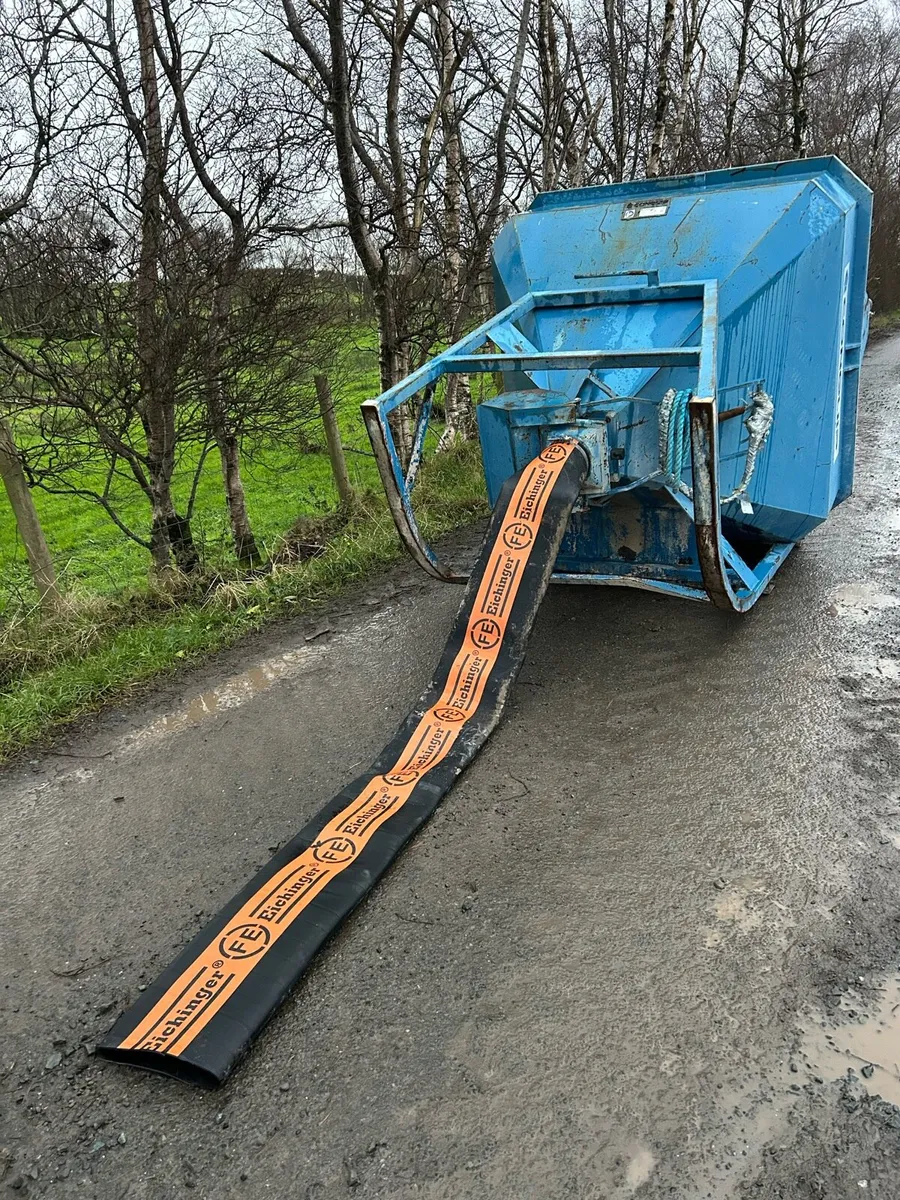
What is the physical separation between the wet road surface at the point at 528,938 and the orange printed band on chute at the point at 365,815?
15cm

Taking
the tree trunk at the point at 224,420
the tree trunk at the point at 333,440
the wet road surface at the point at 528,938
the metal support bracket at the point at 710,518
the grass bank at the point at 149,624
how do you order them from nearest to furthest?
1. the wet road surface at the point at 528,938
2. the metal support bracket at the point at 710,518
3. the grass bank at the point at 149,624
4. the tree trunk at the point at 224,420
5. the tree trunk at the point at 333,440

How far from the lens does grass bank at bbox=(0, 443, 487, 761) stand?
416 centimetres

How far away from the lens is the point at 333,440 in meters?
7.84

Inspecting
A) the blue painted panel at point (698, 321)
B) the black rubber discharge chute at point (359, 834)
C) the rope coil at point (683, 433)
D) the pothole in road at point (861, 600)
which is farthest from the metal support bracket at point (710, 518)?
the pothole in road at point (861, 600)

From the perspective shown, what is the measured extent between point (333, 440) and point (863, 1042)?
6657mm

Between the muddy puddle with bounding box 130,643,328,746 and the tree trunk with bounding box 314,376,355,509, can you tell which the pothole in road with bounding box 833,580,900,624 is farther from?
the tree trunk with bounding box 314,376,355,509

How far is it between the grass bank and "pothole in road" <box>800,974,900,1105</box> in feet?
11.0

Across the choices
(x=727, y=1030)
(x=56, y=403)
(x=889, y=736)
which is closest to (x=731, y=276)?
(x=889, y=736)

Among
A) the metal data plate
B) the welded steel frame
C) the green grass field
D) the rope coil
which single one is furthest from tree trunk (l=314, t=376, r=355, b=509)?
the rope coil

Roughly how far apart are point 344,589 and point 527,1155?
3.87m

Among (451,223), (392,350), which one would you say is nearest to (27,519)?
(392,350)

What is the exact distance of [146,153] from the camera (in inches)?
229

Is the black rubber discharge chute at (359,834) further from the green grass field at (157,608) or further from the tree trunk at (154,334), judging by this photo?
the tree trunk at (154,334)

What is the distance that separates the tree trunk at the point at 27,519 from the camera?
214 inches
